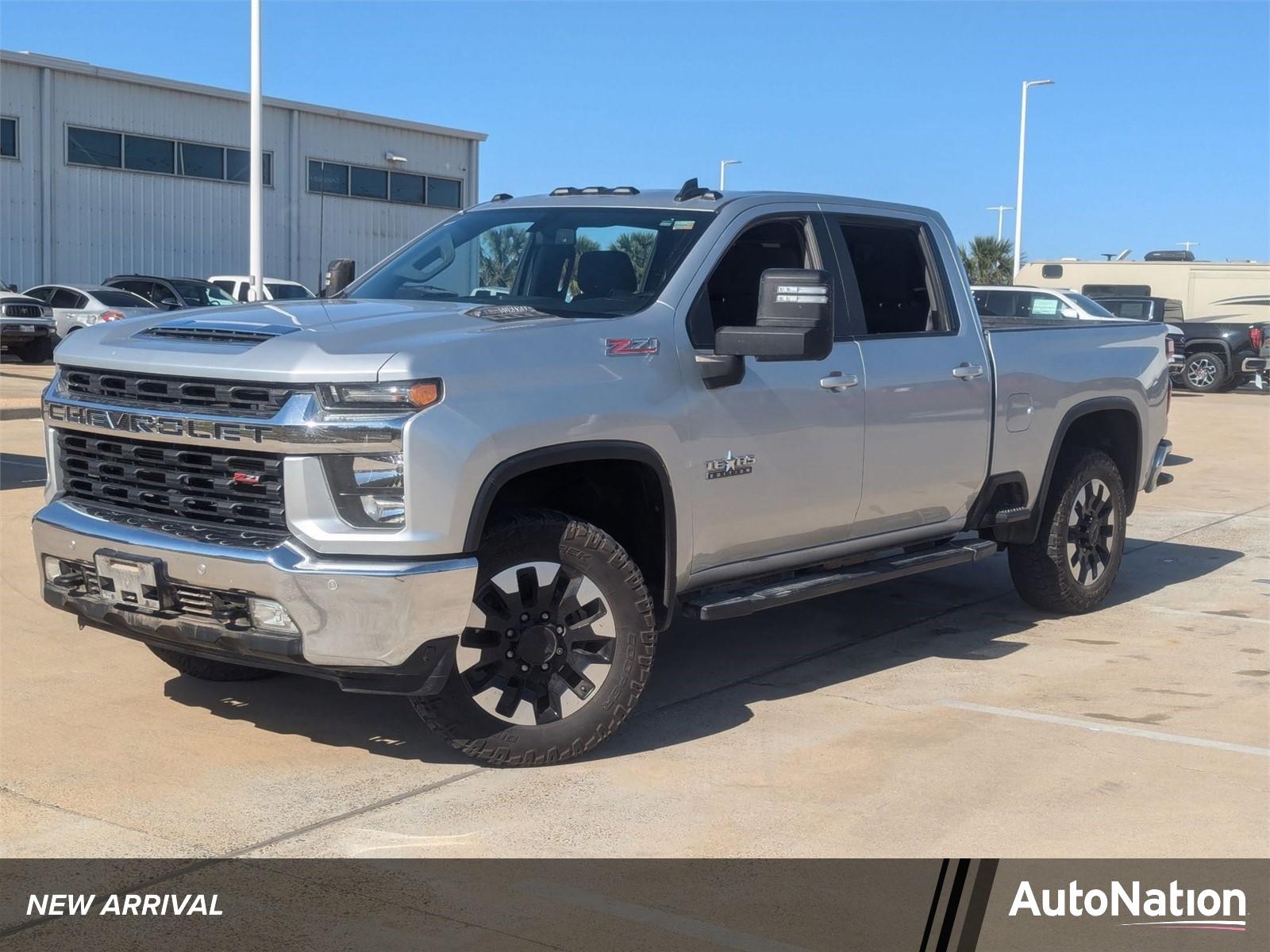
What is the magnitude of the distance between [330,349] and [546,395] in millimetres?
727

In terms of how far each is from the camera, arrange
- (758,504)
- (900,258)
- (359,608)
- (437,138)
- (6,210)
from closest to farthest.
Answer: (359,608) < (758,504) < (900,258) < (6,210) < (437,138)

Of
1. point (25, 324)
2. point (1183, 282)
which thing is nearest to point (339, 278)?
point (25, 324)

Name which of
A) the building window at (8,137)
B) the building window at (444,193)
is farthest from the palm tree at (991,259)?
the building window at (8,137)

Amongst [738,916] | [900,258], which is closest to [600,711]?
[738,916]

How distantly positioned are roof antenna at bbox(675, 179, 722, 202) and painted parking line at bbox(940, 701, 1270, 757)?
2288mm

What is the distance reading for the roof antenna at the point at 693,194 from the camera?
6035mm

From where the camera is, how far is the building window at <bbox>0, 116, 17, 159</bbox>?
101 feet

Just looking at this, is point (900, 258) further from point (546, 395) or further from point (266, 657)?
point (266, 657)

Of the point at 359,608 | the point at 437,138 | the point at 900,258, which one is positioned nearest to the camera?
the point at 359,608

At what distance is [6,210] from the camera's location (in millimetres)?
30984

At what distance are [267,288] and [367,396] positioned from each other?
74.7 ft

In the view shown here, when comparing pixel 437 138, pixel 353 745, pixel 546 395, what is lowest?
pixel 353 745

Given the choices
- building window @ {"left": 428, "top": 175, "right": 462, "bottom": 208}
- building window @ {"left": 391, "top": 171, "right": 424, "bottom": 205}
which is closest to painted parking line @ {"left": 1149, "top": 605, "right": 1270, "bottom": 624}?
building window @ {"left": 391, "top": 171, "right": 424, "bottom": 205}

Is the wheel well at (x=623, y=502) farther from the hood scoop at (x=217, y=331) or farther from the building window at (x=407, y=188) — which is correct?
the building window at (x=407, y=188)
